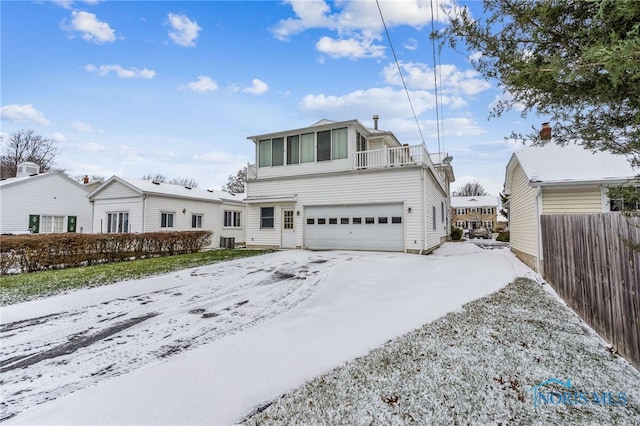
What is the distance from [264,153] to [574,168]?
13081 millimetres

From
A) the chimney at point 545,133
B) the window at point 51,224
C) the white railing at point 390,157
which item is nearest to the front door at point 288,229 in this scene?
the white railing at point 390,157

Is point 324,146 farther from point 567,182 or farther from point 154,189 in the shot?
point 154,189

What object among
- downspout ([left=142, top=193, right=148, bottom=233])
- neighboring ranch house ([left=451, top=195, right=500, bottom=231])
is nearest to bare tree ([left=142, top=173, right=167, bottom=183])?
downspout ([left=142, top=193, right=148, bottom=233])

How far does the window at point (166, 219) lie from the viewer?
675 inches

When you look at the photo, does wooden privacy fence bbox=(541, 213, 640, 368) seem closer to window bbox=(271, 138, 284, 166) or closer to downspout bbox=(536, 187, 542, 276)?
downspout bbox=(536, 187, 542, 276)

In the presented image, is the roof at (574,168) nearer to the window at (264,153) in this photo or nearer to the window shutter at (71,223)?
the window at (264,153)

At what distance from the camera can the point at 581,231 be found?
4.92 metres

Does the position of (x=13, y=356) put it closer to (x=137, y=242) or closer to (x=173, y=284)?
(x=173, y=284)

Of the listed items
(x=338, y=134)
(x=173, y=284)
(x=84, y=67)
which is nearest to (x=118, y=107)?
(x=84, y=67)

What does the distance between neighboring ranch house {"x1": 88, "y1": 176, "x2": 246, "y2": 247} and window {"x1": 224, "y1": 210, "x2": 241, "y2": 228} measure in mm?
814

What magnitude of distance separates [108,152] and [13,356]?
96.8ft

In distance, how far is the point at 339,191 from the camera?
13867 mm

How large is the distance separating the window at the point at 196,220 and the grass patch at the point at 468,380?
1756 cm

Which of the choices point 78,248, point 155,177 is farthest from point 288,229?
point 155,177
